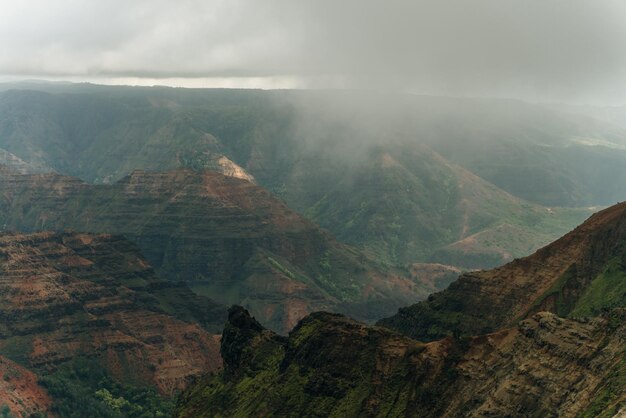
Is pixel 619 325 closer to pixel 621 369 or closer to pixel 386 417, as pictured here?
pixel 621 369

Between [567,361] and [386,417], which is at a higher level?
[567,361]

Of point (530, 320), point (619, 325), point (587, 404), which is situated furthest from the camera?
point (530, 320)

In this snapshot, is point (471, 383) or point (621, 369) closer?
point (621, 369)

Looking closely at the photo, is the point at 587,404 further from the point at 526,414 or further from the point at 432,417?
the point at 432,417

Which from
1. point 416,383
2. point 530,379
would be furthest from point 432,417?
point 530,379

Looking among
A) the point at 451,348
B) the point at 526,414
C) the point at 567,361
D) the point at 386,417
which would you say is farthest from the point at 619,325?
the point at 386,417

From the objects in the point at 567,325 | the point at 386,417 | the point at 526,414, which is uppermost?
the point at 567,325

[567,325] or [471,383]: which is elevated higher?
[567,325]

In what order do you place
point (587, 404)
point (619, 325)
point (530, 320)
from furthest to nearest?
point (530, 320)
point (619, 325)
point (587, 404)

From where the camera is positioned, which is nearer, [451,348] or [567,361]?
[567,361]
